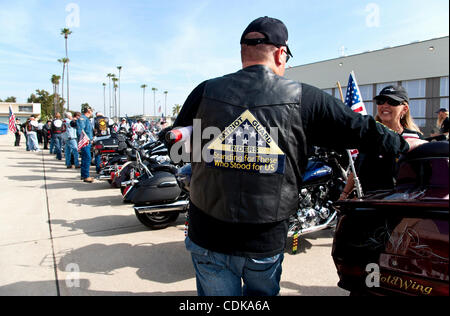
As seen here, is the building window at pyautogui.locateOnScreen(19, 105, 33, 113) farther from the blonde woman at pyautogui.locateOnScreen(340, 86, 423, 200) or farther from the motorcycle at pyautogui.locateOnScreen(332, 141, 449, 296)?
A: the motorcycle at pyautogui.locateOnScreen(332, 141, 449, 296)

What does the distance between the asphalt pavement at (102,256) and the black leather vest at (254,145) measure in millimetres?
1830

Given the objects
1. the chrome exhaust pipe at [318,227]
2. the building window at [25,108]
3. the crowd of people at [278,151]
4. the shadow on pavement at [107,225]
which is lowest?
the shadow on pavement at [107,225]

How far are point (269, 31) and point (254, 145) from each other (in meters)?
0.52

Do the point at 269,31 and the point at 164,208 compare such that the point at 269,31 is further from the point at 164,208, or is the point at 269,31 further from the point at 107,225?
the point at 107,225

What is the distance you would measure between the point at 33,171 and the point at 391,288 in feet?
35.9

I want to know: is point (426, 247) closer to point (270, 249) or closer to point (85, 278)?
point (270, 249)

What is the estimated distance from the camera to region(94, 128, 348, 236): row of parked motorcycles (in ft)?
12.1

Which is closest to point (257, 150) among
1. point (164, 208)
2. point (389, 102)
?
point (389, 102)

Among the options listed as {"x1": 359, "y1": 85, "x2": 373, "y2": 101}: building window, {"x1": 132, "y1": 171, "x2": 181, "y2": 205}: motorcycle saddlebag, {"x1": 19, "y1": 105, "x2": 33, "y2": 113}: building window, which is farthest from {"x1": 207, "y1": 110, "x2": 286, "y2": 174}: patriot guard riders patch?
{"x1": 19, "y1": 105, "x2": 33, "y2": 113}: building window

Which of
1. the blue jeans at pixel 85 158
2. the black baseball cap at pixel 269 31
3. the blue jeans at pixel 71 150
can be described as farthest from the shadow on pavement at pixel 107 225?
the blue jeans at pixel 71 150

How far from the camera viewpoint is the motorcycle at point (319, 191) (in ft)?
12.0

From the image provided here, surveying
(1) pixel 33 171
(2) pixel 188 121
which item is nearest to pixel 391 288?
(2) pixel 188 121

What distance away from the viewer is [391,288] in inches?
52.7

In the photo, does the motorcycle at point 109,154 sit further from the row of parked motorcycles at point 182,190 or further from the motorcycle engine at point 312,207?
the motorcycle engine at point 312,207
